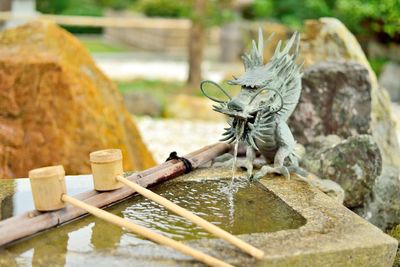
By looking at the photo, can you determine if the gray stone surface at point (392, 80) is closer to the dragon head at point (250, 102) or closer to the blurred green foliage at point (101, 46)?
the blurred green foliage at point (101, 46)

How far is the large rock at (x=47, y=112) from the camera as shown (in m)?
4.70

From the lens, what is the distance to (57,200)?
2.62m

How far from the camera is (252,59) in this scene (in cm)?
348

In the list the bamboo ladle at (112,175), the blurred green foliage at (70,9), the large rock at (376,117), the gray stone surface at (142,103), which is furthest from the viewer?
the blurred green foliage at (70,9)

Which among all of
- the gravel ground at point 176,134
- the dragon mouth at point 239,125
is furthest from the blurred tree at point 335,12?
the dragon mouth at point 239,125

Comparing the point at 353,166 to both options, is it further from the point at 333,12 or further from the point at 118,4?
the point at 118,4

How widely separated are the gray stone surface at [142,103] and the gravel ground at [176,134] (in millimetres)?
184

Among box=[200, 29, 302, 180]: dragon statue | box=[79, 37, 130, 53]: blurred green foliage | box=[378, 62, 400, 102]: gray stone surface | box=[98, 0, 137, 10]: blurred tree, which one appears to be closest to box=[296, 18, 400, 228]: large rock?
box=[200, 29, 302, 180]: dragon statue

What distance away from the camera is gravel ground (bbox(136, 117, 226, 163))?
8109mm

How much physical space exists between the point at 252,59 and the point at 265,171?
656mm

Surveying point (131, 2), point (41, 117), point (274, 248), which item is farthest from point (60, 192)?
point (131, 2)

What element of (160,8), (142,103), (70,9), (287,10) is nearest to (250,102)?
(142,103)

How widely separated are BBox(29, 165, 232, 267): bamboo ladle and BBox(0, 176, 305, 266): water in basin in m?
0.10

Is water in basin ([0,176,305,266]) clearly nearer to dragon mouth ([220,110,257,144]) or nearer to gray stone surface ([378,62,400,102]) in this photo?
dragon mouth ([220,110,257,144])
